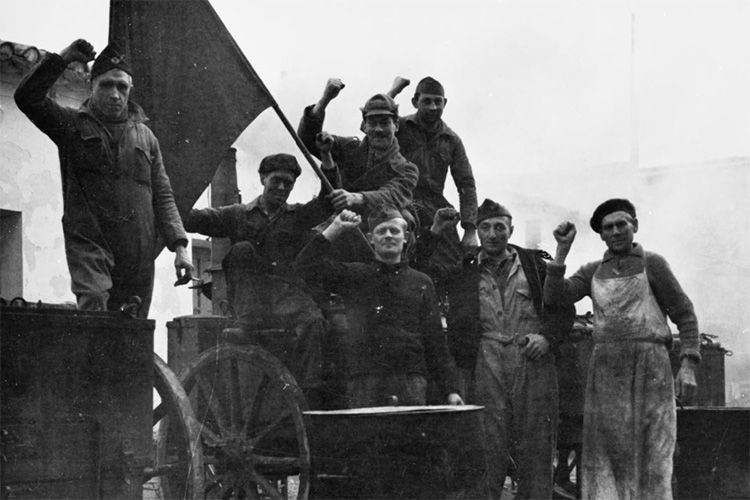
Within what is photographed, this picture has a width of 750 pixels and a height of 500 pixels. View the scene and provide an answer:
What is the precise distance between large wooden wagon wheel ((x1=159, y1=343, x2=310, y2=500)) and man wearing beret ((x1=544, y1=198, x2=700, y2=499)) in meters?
1.97

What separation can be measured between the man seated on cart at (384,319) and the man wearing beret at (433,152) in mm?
1344

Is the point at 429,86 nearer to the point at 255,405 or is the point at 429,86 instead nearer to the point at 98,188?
the point at 255,405

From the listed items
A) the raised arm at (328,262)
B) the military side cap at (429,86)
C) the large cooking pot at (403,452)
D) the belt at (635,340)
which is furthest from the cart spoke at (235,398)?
the military side cap at (429,86)

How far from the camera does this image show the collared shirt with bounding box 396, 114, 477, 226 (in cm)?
859

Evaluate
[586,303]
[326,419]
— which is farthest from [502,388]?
[586,303]

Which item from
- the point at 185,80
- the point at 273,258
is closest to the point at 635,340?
the point at 273,258

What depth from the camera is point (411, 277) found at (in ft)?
23.7

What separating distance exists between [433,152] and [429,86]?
486 mm

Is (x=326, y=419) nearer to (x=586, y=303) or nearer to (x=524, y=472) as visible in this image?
(x=524, y=472)

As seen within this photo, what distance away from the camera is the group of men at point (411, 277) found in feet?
20.5

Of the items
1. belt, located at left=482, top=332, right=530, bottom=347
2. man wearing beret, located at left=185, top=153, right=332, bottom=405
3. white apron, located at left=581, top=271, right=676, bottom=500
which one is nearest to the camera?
man wearing beret, located at left=185, top=153, right=332, bottom=405

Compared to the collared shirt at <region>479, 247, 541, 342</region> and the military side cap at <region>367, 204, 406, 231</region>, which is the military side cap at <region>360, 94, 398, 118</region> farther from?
the collared shirt at <region>479, 247, 541, 342</region>

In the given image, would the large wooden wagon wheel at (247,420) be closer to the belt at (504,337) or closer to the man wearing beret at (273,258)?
the man wearing beret at (273,258)

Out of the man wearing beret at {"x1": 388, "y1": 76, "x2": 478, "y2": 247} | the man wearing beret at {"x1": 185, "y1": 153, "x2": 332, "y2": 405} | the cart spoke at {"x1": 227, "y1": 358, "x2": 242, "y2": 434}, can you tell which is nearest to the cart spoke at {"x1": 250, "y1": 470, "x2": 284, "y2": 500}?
the cart spoke at {"x1": 227, "y1": 358, "x2": 242, "y2": 434}
